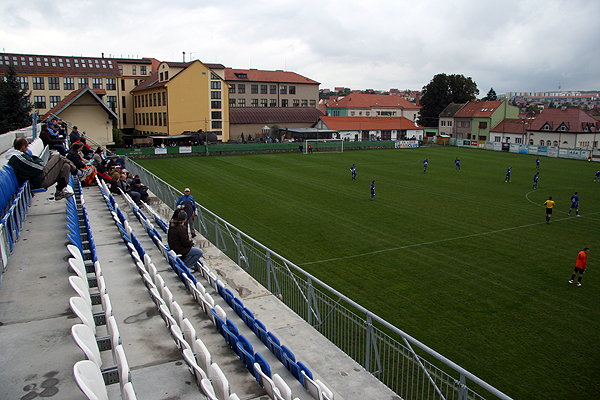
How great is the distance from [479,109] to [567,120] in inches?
782

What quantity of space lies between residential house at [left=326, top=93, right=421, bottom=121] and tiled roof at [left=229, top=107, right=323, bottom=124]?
2059 centimetres

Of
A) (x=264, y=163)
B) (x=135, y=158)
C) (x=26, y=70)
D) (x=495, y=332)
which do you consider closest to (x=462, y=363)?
(x=495, y=332)

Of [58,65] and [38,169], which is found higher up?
[58,65]

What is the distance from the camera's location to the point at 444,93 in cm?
9394

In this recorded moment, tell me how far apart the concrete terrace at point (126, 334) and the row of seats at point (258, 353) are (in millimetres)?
126

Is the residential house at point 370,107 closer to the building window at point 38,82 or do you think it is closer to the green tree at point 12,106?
the building window at point 38,82

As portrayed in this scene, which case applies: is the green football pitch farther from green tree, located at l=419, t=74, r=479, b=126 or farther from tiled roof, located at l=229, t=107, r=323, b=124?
green tree, located at l=419, t=74, r=479, b=126

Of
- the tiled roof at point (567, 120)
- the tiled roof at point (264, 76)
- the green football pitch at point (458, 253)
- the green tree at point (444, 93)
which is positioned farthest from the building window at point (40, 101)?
the tiled roof at point (567, 120)

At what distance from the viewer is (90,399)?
332 cm

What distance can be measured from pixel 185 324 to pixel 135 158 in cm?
4673

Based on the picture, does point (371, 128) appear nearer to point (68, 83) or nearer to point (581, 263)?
point (68, 83)

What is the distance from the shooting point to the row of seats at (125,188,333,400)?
17.0 ft

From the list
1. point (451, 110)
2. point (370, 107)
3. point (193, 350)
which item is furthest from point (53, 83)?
point (451, 110)

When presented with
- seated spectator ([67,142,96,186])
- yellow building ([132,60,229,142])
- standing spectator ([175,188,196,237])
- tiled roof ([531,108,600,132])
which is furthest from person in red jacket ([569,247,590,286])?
tiled roof ([531,108,600,132])
